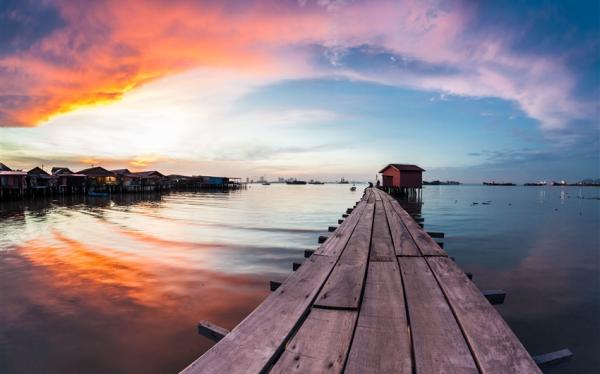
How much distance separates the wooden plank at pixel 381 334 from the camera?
1.81m

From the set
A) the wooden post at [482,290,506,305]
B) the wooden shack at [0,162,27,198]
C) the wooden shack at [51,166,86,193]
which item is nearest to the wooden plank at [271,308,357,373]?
the wooden post at [482,290,506,305]

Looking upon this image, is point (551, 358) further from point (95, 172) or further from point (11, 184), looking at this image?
point (95, 172)

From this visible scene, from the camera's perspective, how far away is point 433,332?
2.20 meters

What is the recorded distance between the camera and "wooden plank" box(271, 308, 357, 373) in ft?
5.82

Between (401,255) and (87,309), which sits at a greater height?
(401,255)

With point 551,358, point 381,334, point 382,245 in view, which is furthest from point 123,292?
point 551,358

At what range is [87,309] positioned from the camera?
664 cm

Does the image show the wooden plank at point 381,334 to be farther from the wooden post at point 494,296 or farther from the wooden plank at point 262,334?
the wooden post at point 494,296

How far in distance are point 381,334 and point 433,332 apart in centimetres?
39

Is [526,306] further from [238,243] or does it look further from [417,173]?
[417,173]

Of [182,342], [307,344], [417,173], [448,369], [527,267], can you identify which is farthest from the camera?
[417,173]

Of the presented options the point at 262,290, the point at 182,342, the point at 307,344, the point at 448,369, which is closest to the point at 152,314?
the point at 182,342

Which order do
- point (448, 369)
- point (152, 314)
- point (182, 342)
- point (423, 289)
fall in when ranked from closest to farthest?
point (448, 369) < point (423, 289) < point (182, 342) < point (152, 314)

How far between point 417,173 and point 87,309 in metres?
42.4
